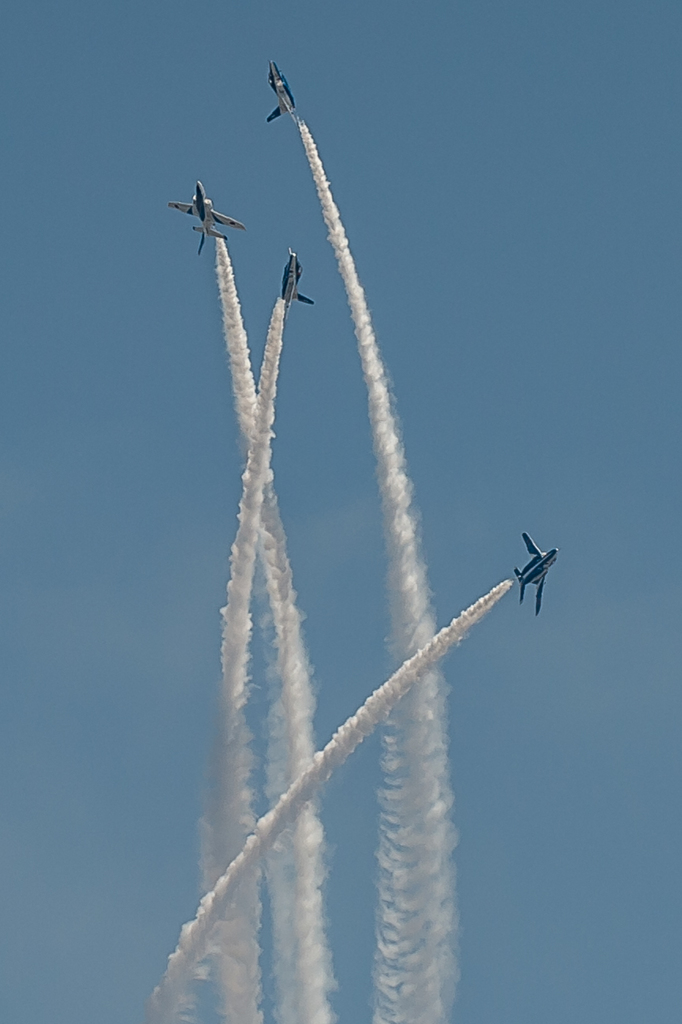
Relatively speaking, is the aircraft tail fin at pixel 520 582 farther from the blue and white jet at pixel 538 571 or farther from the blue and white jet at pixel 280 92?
the blue and white jet at pixel 280 92

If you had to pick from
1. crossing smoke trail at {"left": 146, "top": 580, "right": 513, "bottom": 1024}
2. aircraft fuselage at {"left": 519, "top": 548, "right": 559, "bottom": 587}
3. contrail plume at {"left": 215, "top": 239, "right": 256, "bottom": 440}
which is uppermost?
contrail plume at {"left": 215, "top": 239, "right": 256, "bottom": 440}

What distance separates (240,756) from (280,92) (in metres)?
36.4

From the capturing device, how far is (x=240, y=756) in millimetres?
84812

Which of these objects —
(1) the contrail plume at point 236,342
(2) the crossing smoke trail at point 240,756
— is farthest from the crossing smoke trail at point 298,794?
(1) the contrail plume at point 236,342

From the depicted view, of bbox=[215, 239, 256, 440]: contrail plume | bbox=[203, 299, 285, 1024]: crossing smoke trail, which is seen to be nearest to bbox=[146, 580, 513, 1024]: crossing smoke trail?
bbox=[203, 299, 285, 1024]: crossing smoke trail

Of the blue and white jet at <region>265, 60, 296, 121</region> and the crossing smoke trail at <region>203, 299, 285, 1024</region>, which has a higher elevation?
the blue and white jet at <region>265, 60, 296, 121</region>

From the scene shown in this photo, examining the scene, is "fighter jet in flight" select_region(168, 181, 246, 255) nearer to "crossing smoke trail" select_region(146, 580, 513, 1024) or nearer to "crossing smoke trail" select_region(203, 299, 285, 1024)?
"crossing smoke trail" select_region(203, 299, 285, 1024)

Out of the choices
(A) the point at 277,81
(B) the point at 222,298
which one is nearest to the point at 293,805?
(B) the point at 222,298

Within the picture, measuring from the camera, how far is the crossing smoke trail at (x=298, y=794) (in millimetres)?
80438

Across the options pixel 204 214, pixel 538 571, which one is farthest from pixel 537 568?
pixel 204 214

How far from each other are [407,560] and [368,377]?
1057cm

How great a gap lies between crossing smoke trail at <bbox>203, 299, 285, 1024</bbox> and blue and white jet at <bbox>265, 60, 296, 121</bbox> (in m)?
13.4

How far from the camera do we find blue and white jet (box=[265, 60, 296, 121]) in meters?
96.6

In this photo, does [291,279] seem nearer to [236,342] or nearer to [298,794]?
[236,342]
